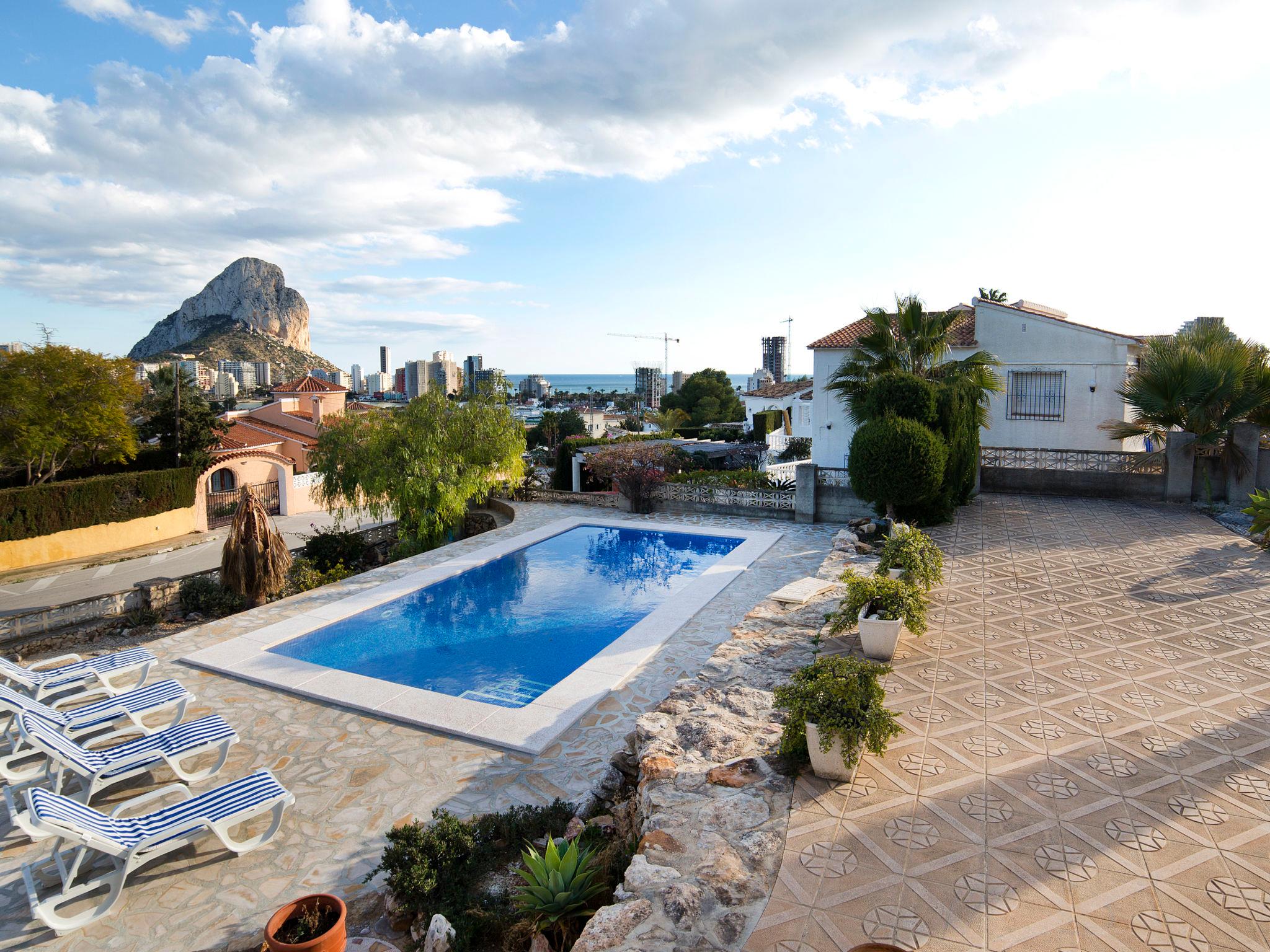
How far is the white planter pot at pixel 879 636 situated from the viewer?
277 inches

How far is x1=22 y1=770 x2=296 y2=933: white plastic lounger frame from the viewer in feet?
15.7

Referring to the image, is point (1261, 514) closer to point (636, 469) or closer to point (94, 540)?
point (636, 469)

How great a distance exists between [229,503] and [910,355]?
2491cm

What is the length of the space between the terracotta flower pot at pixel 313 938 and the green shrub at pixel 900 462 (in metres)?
11.9

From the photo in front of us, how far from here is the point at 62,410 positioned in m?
22.1

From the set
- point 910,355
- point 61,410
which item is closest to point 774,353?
point 910,355

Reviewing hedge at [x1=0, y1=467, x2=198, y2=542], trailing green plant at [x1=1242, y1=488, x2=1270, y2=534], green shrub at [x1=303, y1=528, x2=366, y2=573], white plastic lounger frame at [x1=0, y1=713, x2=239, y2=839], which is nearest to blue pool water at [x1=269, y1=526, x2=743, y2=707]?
white plastic lounger frame at [x1=0, y1=713, x2=239, y2=839]

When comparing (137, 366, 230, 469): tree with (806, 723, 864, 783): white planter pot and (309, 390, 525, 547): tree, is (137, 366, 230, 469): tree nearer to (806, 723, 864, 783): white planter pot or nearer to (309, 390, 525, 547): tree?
(309, 390, 525, 547): tree

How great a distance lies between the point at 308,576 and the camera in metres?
13.5

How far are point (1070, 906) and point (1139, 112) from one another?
13.0 metres

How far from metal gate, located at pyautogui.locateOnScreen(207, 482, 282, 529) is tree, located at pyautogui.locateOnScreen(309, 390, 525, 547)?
11.8 m

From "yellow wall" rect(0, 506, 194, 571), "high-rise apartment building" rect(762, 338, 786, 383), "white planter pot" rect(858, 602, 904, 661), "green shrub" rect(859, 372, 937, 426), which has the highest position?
"high-rise apartment building" rect(762, 338, 786, 383)

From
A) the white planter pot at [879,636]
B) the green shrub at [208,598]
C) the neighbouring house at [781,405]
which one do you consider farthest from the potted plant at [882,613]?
the neighbouring house at [781,405]

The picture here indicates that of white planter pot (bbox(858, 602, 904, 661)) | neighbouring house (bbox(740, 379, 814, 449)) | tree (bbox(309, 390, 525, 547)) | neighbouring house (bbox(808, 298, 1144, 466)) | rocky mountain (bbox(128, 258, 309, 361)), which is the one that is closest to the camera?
white planter pot (bbox(858, 602, 904, 661))
